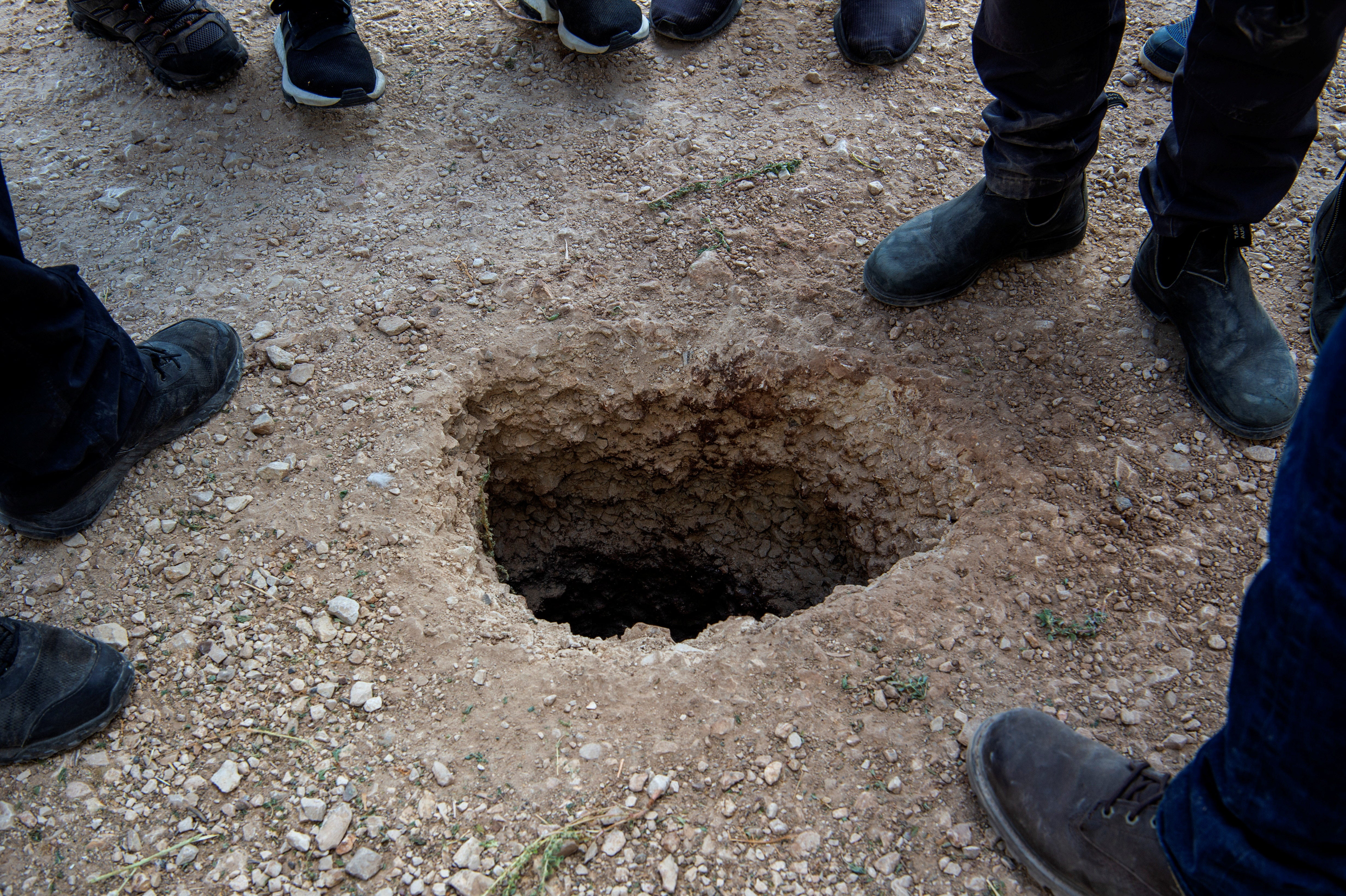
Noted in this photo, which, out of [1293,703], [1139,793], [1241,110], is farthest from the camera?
[1241,110]

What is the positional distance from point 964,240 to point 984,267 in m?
0.13

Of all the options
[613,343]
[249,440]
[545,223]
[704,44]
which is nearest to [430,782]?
[249,440]

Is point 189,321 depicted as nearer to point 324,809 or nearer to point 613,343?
point 613,343

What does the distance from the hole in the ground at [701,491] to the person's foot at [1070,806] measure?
711 millimetres

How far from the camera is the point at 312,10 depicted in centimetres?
310

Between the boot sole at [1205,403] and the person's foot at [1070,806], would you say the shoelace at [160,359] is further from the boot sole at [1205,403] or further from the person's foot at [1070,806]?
the boot sole at [1205,403]

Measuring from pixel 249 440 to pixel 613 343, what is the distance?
1.09 meters

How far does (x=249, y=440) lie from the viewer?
2.26 meters

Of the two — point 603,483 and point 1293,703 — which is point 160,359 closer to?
point 603,483

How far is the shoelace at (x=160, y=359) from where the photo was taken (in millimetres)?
2203

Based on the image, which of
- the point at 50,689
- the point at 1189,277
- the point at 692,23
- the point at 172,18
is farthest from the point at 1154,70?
the point at 50,689

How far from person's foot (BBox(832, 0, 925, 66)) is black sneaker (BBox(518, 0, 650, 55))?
31.8 inches

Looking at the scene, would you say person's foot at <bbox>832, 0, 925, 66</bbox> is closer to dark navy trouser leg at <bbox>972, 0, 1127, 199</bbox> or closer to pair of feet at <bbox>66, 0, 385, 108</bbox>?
dark navy trouser leg at <bbox>972, 0, 1127, 199</bbox>

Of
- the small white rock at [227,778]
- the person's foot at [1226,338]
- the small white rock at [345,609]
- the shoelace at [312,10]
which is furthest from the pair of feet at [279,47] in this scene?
the person's foot at [1226,338]
